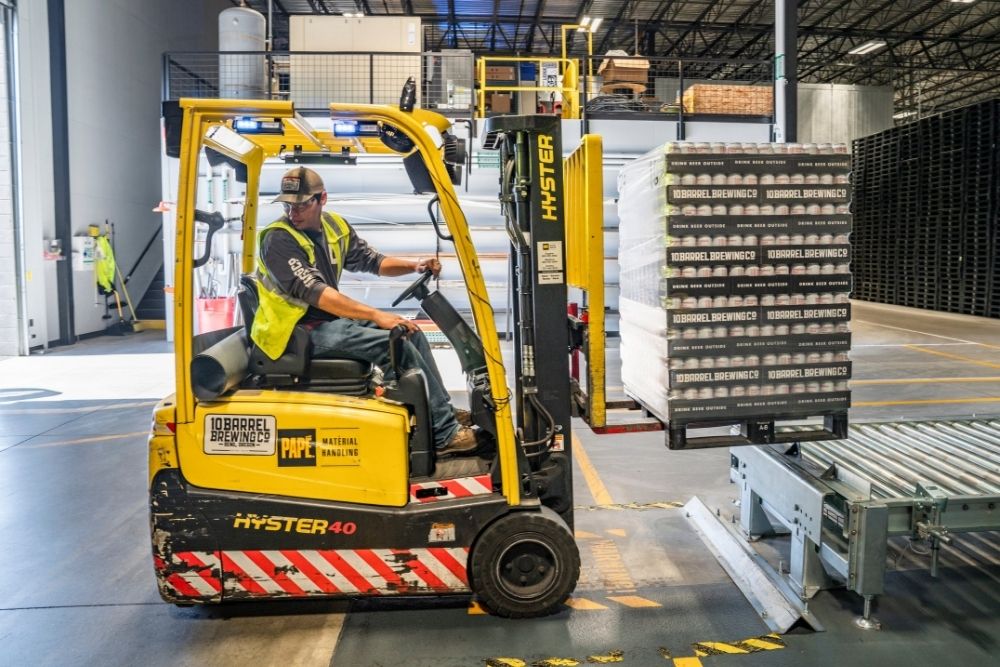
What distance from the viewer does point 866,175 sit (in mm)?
23172

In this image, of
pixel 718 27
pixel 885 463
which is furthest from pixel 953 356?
pixel 718 27

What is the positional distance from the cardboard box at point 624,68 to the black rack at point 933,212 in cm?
917

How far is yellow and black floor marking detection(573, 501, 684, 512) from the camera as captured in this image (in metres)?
5.10

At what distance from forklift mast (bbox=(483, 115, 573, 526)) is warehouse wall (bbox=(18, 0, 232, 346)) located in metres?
12.6

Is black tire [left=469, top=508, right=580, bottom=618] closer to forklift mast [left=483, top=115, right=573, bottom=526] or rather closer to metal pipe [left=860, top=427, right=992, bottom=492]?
forklift mast [left=483, top=115, right=573, bottom=526]

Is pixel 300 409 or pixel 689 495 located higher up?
pixel 300 409

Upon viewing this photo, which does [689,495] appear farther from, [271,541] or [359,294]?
[359,294]

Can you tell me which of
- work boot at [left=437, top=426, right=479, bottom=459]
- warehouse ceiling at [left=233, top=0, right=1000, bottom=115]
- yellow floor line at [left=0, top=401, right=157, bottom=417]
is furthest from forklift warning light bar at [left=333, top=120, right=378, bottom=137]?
warehouse ceiling at [left=233, top=0, right=1000, bottom=115]

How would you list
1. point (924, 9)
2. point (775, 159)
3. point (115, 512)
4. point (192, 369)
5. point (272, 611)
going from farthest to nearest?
point (924, 9)
point (115, 512)
point (272, 611)
point (775, 159)
point (192, 369)

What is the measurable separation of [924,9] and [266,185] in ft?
69.9

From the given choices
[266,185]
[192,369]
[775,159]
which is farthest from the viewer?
[266,185]

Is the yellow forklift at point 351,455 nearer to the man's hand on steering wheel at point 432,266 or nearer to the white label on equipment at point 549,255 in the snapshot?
the white label on equipment at point 549,255

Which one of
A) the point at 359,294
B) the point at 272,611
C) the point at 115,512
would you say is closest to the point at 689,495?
the point at 272,611

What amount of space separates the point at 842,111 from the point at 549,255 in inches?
1019
